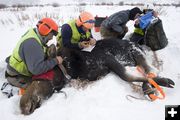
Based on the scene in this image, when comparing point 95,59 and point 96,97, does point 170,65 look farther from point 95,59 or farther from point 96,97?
point 96,97

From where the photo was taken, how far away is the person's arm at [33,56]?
13.6ft

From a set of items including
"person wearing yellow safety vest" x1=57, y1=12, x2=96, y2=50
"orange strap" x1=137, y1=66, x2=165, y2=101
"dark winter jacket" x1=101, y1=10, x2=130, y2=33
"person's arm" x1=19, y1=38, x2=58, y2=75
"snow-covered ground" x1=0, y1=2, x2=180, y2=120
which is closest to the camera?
"snow-covered ground" x1=0, y1=2, x2=180, y2=120

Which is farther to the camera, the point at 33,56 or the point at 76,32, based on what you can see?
the point at 76,32

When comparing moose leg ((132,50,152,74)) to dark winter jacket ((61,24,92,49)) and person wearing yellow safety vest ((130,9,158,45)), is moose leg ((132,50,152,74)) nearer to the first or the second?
dark winter jacket ((61,24,92,49))

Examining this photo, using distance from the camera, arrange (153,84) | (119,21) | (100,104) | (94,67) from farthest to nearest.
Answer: (119,21)
(94,67)
(153,84)
(100,104)

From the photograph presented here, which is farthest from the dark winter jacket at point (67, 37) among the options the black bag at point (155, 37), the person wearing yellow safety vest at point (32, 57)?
the black bag at point (155, 37)

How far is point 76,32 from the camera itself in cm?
538

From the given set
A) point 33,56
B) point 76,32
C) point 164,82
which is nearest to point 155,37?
point 76,32

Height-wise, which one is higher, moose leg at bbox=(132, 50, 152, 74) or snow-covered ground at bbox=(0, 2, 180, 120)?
moose leg at bbox=(132, 50, 152, 74)

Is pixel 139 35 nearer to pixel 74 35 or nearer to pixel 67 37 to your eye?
pixel 74 35

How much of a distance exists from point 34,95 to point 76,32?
5.79 ft

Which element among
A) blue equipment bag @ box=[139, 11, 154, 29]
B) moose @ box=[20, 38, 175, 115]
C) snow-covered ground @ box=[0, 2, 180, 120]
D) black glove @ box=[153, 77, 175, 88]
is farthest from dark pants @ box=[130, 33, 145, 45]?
black glove @ box=[153, 77, 175, 88]

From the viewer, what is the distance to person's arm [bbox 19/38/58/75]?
13.6ft

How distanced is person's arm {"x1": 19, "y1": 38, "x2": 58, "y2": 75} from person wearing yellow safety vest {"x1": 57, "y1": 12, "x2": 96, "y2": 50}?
1063mm
